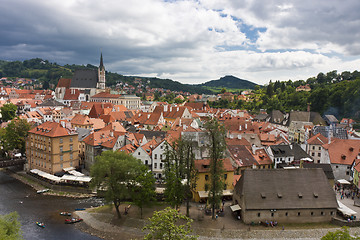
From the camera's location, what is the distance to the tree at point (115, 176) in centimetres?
3753

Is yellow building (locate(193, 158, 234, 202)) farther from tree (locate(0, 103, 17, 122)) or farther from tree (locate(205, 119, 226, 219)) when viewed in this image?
tree (locate(0, 103, 17, 122))

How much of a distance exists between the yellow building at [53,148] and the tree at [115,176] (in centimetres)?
2089

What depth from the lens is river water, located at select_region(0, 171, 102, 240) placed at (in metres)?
35.0

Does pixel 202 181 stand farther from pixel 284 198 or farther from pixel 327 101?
pixel 327 101

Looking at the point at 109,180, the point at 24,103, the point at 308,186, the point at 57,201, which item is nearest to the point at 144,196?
the point at 109,180

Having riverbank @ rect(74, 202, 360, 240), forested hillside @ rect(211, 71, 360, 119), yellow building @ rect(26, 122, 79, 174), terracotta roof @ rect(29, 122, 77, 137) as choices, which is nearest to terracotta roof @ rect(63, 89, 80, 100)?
forested hillside @ rect(211, 71, 360, 119)

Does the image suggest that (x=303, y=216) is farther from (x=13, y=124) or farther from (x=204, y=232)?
(x=13, y=124)

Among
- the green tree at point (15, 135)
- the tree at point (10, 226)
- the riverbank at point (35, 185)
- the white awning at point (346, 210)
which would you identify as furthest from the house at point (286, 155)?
the green tree at point (15, 135)

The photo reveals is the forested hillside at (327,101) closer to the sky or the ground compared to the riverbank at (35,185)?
closer to the sky

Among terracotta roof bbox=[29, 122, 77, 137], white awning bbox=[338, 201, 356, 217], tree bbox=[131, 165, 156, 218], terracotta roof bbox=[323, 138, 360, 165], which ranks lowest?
white awning bbox=[338, 201, 356, 217]

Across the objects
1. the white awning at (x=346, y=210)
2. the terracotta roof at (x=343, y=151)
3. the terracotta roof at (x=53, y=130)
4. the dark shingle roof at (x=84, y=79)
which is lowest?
the white awning at (x=346, y=210)

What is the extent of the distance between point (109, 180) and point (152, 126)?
51.0 meters

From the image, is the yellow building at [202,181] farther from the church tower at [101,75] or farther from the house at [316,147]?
the church tower at [101,75]

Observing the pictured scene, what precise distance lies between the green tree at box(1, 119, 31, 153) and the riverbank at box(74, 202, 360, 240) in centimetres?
3705
